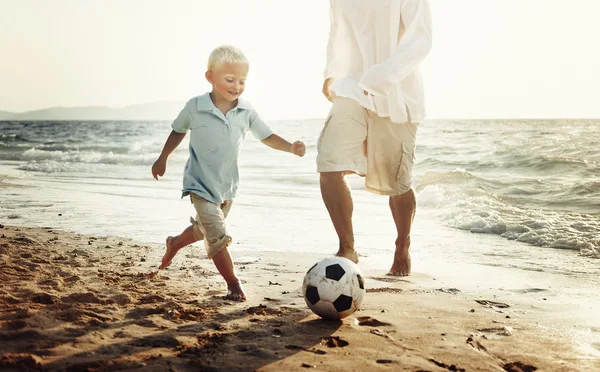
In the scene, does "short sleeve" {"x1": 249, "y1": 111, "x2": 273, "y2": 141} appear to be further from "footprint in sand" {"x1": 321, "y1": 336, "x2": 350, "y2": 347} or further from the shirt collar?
"footprint in sand" {"x1": 321, "y1": 336, "x2": 350, "y2": 347}

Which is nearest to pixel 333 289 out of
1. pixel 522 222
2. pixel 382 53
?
pixel 382 53

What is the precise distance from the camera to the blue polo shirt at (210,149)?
3.84 meters

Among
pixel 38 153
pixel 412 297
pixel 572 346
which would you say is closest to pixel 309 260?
pixel 412 297

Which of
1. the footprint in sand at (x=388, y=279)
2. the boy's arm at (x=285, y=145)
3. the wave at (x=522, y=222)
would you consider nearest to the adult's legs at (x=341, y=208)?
the footprint in sand at (x=388, y=279)

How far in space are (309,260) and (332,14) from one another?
196 centimetres

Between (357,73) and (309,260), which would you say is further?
(309,260)

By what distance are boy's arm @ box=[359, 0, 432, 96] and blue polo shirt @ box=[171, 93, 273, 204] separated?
0.94m

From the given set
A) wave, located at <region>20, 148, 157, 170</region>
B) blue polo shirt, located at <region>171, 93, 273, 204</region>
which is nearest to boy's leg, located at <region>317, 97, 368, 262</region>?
blue polo shirt, located at <region>171, 93, 273, 204</region>

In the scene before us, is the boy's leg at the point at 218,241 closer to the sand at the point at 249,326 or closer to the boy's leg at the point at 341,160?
the sand at the point at 249,326

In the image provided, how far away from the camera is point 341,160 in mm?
4441

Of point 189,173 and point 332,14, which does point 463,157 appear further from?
point 189,173

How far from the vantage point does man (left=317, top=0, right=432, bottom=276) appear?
14.4 ft

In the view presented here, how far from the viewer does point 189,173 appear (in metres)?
3.88

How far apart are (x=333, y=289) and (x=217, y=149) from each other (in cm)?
119
